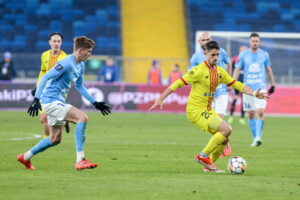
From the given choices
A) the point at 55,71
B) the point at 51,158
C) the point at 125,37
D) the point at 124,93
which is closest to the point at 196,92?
the point at 55,71

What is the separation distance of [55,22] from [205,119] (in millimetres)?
29958

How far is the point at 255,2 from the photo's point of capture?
42.3 meters

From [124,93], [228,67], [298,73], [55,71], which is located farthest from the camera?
[298,73]

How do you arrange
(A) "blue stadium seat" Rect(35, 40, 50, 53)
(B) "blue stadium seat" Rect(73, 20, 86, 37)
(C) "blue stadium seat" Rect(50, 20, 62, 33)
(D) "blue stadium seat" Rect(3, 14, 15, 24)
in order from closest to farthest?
(A) "blue stadium seat" Rect(35, 40, 50, 53) → (B) "blue stadium seat" Rect(73, 20, 86, 37) → (C) "blue stadium seat" Rect(50, 20, 62, 33) → (D) "blue stadium seat" Rect(3, 14, 15, 24)

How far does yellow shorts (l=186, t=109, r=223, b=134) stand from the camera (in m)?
10.9

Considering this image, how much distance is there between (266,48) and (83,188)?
24045 millimetres

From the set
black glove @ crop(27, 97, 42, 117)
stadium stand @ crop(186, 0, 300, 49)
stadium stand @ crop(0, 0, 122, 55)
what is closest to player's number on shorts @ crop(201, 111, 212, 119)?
black glove @ crop(27, 97, 42, 117)

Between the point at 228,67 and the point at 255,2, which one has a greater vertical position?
the point at 255,2

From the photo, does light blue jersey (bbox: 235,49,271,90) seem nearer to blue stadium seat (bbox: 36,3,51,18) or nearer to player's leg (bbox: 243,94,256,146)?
player's leg (bbox: 243,94,256,146)

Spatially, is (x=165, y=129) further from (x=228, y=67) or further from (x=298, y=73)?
(x=298, y=73)

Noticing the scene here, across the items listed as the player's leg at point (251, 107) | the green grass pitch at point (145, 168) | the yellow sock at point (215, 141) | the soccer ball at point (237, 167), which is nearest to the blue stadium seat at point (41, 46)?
the green grass pitch at point (145, 168)

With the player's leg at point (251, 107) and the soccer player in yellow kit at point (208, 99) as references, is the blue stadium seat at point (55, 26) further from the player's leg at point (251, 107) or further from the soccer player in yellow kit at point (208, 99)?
the soccer player in yellow kit at point (208, 99)

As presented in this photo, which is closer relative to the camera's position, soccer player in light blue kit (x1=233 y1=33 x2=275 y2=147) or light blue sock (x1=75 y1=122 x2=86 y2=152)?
light blue sock (x1=75 y1=122 x2=86 y2=152)

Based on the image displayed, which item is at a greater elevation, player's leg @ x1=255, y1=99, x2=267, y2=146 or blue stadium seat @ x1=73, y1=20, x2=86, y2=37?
blue stadium seat @ x1=73, y1=20, x2=86, y2=37
